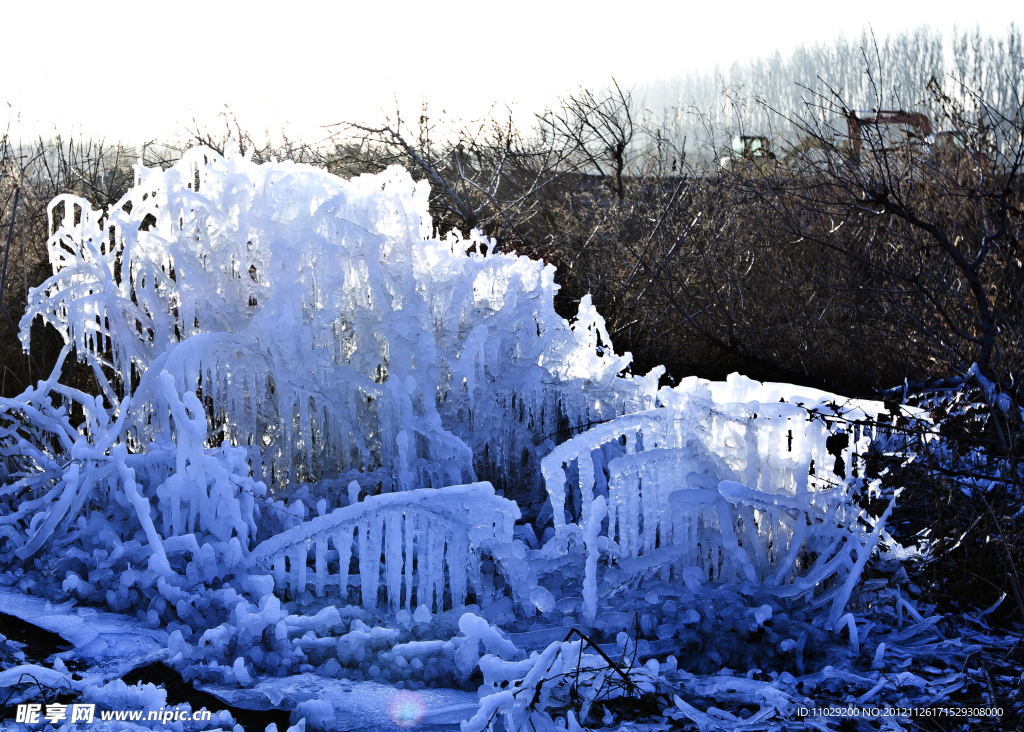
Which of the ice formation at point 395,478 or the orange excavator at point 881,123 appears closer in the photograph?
the ice formation at point 395,478

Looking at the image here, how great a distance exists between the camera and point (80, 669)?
2.77 meters

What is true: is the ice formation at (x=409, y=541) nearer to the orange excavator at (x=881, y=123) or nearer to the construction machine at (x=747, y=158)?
the orange excavator at (x=881, y=123)

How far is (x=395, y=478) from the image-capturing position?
4129 millimetres

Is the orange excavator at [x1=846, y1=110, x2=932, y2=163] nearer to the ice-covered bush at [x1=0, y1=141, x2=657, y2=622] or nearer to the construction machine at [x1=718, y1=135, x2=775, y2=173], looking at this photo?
the construction machine at [x1=718, y1=135, x2=775, y2=173]

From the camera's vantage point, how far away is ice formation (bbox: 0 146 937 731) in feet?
9.80

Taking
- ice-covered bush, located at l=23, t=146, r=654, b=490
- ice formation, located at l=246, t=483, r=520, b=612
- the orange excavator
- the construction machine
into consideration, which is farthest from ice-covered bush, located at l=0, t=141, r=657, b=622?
the construction machine

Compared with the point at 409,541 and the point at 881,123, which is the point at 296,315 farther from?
the point at 881,123

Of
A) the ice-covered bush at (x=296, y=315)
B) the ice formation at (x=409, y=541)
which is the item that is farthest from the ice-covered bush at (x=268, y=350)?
the ice formation at (x=409, y=541)

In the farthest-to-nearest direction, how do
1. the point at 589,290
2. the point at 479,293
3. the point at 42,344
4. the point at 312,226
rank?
the point at 589,290 → the point at 42,344 → the point at 479,293 → the point at 312,226

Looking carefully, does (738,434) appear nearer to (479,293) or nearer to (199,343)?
(479,293)

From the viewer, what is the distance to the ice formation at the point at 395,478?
9.80 feet

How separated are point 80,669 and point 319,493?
1.48 m

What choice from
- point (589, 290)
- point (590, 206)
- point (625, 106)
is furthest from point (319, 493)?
point (625, 106)

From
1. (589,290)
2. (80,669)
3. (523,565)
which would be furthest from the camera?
(589,290)
